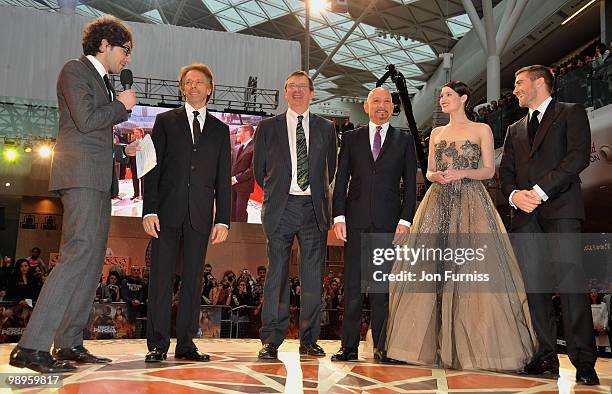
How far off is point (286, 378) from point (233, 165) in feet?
33.4

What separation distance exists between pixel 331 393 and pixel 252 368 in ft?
2.58

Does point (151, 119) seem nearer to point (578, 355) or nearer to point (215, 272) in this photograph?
point (215, 272)

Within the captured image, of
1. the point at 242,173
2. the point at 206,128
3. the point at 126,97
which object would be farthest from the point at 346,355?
the point at 242,173

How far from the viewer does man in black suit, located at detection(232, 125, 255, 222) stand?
1311 centimetres

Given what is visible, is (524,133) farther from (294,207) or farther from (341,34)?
(341,34)

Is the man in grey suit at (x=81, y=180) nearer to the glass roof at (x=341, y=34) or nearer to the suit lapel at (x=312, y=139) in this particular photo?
the suit lapel at (x=312, y=139)

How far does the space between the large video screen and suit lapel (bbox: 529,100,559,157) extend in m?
9.32

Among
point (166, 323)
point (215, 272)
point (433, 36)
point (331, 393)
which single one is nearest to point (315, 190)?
point (166, 323)

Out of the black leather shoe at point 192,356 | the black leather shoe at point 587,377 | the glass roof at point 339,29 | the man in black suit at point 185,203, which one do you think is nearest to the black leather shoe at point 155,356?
the man in black suit at point 185,203

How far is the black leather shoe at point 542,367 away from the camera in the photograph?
11.1 feet

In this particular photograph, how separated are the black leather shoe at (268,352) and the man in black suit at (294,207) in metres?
0.07

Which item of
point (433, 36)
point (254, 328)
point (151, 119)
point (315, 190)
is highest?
point (433, 36)

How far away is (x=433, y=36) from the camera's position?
82.4 ft

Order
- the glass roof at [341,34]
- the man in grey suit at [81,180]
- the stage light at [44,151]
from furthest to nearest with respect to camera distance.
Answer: the glass roof at [341,34], the stage light at [44,151], the man in grey suit at [81,180]
